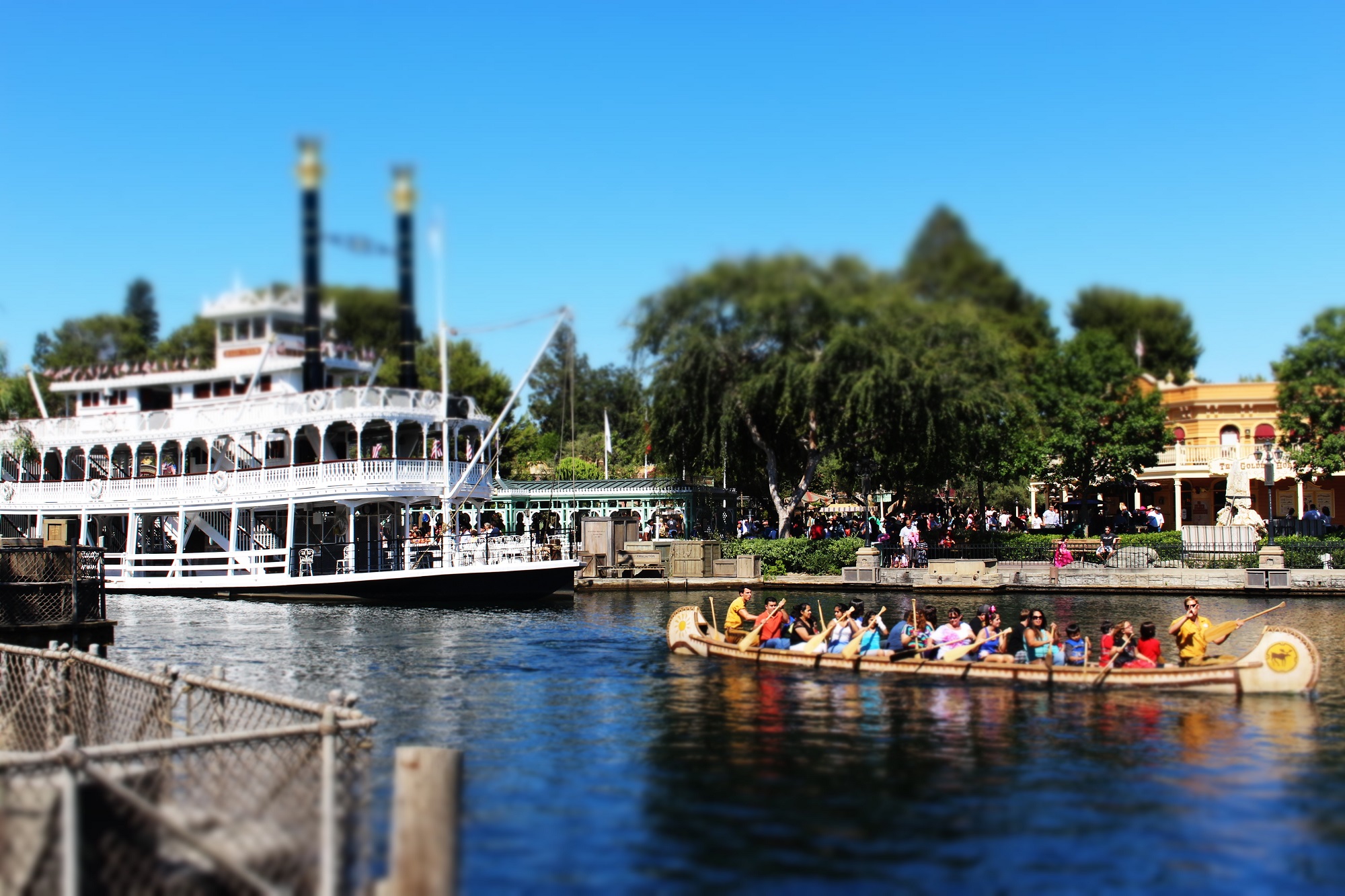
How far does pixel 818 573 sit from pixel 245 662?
23.2 meters

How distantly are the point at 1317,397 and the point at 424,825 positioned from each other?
48.4 m

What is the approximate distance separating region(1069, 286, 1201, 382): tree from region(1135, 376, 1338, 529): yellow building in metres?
7.79

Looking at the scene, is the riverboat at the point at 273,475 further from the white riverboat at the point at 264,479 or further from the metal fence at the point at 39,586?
the metal fence at the point at 39,586

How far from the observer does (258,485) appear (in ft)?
139

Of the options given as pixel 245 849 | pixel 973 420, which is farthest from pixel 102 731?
pixel 973 420

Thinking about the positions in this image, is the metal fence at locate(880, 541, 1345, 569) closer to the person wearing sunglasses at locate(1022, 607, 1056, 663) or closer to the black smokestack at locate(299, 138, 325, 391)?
the person wearing sunglasses at locate(1022, 607, 1056, 663)

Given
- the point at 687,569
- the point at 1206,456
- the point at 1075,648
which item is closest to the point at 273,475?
the point at 687,569

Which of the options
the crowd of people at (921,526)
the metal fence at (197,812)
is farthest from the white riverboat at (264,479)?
the metal fence at (197,812)

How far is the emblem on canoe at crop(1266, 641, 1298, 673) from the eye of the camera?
20625 mm

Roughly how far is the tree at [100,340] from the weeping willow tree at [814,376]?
5773 cm

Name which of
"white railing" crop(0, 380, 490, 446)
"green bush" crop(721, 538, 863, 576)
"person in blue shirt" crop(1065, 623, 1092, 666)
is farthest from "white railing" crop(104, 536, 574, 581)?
"person in blue shirt" crop(1065, 623, 1092, 666)

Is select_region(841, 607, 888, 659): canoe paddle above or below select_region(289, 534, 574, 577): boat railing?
below

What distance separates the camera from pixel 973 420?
4525 centimetres

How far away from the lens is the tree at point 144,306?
100812mm
